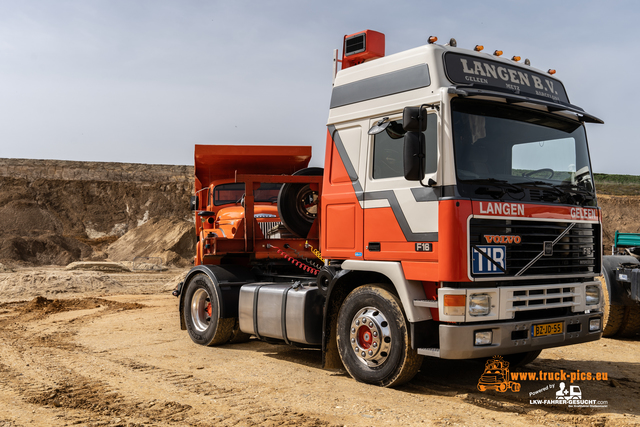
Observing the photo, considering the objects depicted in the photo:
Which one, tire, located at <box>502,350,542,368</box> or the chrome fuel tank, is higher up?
the chrome fuel tank

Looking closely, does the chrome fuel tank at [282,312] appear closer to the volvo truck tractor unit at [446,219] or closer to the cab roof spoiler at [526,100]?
the volvo truck tractor unit at [446,219]

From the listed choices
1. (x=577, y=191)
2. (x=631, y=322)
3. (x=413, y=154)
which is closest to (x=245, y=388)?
(x=413, y=154)

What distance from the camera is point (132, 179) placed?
4800cm

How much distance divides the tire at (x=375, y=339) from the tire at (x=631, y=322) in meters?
4.89

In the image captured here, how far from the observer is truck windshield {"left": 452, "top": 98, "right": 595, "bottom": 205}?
5.50 meters

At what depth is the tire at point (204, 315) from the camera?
8.49 m

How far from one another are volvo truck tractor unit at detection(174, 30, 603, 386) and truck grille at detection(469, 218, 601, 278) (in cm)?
2

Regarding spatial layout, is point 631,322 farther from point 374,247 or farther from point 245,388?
point 245,388

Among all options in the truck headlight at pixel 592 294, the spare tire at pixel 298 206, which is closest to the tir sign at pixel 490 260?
the truck headlight at pixel 592 294

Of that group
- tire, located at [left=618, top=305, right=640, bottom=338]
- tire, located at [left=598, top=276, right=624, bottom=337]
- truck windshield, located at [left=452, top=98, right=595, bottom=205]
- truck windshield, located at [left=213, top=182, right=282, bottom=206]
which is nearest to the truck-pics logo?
truck windshield, located at [left=452, top=98, right=595, bottom=205]

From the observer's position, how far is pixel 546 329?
5652 mm

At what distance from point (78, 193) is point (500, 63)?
43963 mm

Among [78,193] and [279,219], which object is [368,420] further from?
[78,193]

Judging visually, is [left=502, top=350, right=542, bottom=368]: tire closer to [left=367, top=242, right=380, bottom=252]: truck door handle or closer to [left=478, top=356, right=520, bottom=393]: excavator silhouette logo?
[left=478, top=356, right=520, bottom=393]: excavator silhouette logo
